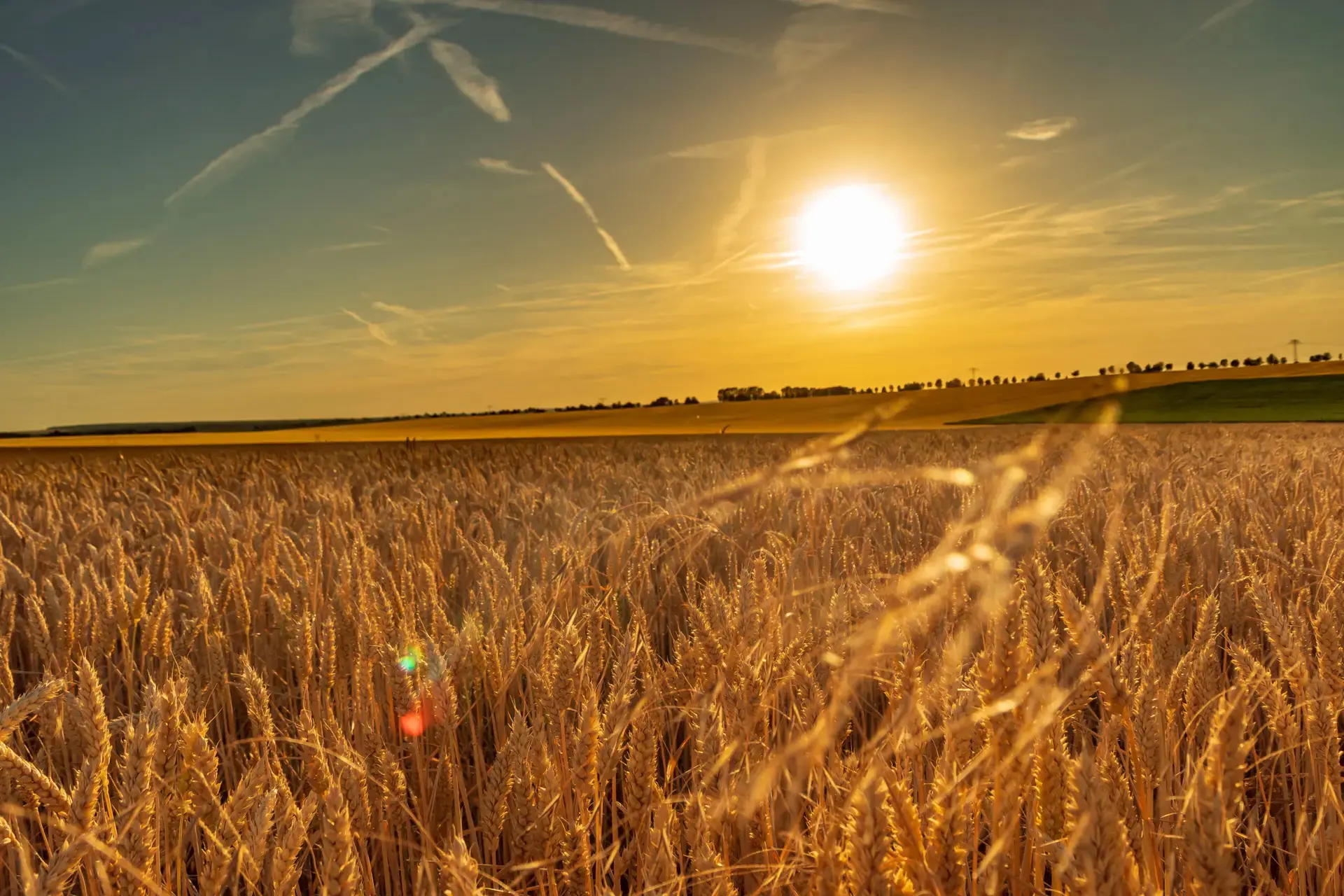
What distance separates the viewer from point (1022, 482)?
16.4 feet

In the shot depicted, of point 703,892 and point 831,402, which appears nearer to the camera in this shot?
point 703,892

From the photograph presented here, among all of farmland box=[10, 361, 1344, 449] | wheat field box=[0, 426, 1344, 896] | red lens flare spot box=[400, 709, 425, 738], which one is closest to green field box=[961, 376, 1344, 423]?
farmland box=[10, 361, 1344, 449]

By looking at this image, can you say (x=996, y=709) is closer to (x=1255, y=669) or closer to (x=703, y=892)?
(x=703, y=892)

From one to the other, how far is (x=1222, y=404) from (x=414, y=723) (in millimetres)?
53503

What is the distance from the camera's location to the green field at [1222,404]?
3791cm

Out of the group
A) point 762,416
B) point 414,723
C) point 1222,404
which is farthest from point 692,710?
point 1222,404

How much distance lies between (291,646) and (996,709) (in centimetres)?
149

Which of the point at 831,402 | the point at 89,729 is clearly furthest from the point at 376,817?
the point at 831,402

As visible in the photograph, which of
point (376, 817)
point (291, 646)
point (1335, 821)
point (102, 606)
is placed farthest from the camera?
point (102, 606)

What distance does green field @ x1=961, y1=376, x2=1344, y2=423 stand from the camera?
37.9 m

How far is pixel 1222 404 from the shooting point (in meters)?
44.8

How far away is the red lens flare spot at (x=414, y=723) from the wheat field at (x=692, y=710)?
0.02 meters

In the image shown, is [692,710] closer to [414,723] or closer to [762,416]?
[414,723]

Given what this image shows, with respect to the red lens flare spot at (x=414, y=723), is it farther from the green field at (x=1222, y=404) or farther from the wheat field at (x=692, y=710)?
the green field at (x=1222, y=404)
